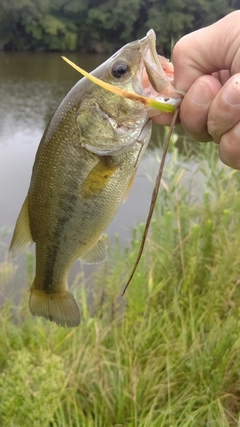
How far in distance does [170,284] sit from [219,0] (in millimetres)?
37479

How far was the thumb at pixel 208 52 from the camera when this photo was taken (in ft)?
5.20

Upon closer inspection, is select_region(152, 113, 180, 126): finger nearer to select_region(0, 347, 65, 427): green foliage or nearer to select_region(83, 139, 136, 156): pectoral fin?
select_region(83, 139, 136, 156): pectoral fin

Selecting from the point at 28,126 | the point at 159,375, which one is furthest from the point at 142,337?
the point at 28,126

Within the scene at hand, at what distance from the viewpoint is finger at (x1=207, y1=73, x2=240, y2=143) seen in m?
1.51

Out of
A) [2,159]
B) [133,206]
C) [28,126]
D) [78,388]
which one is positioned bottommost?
[78,388]

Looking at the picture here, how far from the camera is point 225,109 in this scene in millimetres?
1562

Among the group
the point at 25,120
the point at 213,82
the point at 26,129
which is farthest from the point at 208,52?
the point at 25,120

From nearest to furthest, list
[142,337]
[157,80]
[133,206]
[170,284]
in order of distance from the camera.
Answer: [157,80]
[142,337]
[170,284]
[133,206]

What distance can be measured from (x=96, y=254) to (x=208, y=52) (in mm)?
1030

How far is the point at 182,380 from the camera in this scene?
3055mm

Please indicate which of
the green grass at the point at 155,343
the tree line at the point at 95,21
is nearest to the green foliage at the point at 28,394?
the green grass at the point at 155,343

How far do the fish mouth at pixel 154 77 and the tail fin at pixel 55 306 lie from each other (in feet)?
3.49

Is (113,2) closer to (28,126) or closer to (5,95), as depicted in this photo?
(5,95)

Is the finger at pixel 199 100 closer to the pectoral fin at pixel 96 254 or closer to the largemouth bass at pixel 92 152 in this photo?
the largemouth bass at pixel 92 152
